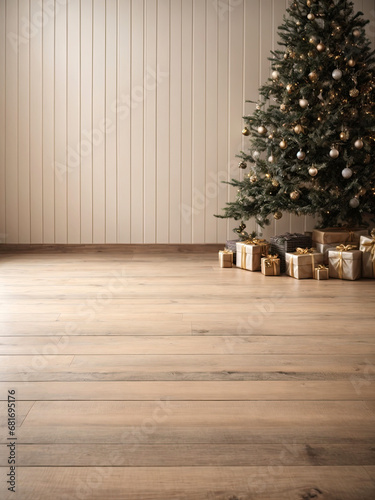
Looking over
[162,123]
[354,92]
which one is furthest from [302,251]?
[162,123]

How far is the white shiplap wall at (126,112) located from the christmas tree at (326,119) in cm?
85

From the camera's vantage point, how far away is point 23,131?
15.2 ft

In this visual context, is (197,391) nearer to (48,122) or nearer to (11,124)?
(48,122)

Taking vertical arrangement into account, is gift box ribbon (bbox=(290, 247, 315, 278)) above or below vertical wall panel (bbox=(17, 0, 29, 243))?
below

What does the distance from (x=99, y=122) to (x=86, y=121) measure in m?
0.12

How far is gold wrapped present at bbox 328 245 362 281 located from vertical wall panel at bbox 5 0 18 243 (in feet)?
9.43

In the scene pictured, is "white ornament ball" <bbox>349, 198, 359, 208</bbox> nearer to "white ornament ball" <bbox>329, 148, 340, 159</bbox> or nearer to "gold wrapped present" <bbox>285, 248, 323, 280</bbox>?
"white ornament ball" <bbox>329, 148, 340, 159</bbox>

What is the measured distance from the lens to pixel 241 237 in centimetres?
413

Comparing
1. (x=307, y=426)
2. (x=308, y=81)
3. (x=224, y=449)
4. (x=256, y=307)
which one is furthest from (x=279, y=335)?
→ (x=308, y=81)

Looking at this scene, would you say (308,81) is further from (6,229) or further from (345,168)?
(6,229)

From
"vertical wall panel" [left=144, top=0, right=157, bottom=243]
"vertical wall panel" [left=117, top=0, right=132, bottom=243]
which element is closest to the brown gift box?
"vertical wall panel" [left=144, top=0, right=157, bottom=243]

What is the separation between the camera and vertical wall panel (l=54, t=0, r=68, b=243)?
4551 millimetres

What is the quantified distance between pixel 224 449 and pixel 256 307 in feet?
4.85

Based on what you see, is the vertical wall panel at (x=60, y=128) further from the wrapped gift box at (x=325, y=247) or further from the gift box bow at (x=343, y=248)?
the gift box bow at (x=343, y=248)
